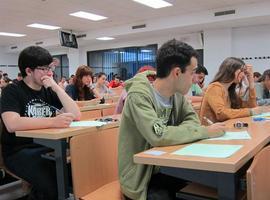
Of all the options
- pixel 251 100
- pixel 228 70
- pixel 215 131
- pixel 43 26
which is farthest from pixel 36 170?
pixel 43 26

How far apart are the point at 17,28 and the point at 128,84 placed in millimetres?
9676

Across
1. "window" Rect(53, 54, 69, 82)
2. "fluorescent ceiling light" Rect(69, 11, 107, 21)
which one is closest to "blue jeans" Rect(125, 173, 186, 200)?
"fluorescent ceiling light" Rect(69, 11, 107, 21)

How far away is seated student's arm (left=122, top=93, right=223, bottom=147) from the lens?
4.25 feet

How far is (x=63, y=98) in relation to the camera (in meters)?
2.21

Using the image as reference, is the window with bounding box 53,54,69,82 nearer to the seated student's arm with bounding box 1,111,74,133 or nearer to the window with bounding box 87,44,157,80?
the window with bounding box 87,44,157,80

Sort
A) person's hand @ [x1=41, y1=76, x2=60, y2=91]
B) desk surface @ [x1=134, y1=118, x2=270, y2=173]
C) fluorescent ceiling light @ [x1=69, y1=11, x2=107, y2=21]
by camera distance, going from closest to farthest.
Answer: desk surface @ [x1=134, y1=118, x2=270, y2=173], person's hand @ [x1=41, y1=76, x2=60, y2=91], fluorescent ceiling light @ [x1=69, y1=11, x2=107, y2=21]

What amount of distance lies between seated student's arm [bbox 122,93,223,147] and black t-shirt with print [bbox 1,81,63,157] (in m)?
0.92

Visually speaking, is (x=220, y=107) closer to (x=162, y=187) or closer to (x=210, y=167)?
(x=162, y=187)

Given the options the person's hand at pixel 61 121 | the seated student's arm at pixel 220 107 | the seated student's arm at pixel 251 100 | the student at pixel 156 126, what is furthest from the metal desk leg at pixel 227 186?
the seated student's arm at pixel 251 100

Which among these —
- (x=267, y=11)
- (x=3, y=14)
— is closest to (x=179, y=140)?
(x=267, y=11)

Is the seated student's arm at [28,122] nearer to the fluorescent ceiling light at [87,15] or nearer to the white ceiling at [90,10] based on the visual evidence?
the white ceiling at [90,10]

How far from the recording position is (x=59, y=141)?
1739 mm

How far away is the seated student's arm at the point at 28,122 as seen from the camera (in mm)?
1850

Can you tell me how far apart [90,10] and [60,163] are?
22.2ft
